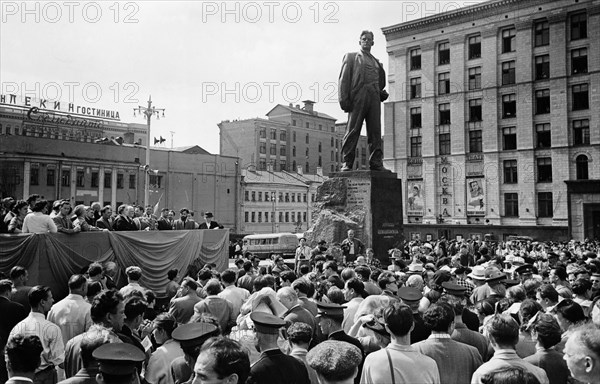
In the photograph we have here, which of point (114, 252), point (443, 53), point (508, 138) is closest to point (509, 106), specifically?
point (508, 138)

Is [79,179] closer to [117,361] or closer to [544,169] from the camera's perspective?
[544,169]

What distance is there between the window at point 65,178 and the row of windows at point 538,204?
138 ft

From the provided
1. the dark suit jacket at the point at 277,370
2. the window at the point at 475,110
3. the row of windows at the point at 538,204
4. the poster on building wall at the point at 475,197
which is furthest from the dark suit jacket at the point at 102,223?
the window at the point at 475,110

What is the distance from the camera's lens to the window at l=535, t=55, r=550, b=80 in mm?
45144

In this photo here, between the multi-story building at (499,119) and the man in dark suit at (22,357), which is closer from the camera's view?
the man in dark suit at (22,357)

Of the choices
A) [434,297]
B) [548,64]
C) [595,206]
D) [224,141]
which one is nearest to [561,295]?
[434,297]

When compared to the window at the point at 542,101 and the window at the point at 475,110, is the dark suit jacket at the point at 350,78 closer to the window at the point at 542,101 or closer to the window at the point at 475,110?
the window at the point at 542,101

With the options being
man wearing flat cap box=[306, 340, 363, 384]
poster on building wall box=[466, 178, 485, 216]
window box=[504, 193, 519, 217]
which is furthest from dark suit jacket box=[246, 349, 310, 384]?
poster on building wall box=[466, 178, 485, 216]

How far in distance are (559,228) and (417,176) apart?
14125 millimetres

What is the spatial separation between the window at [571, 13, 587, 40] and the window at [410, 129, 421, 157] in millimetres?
15985

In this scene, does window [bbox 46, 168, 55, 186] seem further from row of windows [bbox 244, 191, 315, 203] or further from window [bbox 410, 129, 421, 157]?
window [bbox 410, 129, 421, 157]

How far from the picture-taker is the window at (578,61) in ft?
142

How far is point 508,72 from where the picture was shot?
4728cm

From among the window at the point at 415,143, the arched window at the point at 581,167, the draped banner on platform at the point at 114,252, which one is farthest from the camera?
the window at the point at 415,143
